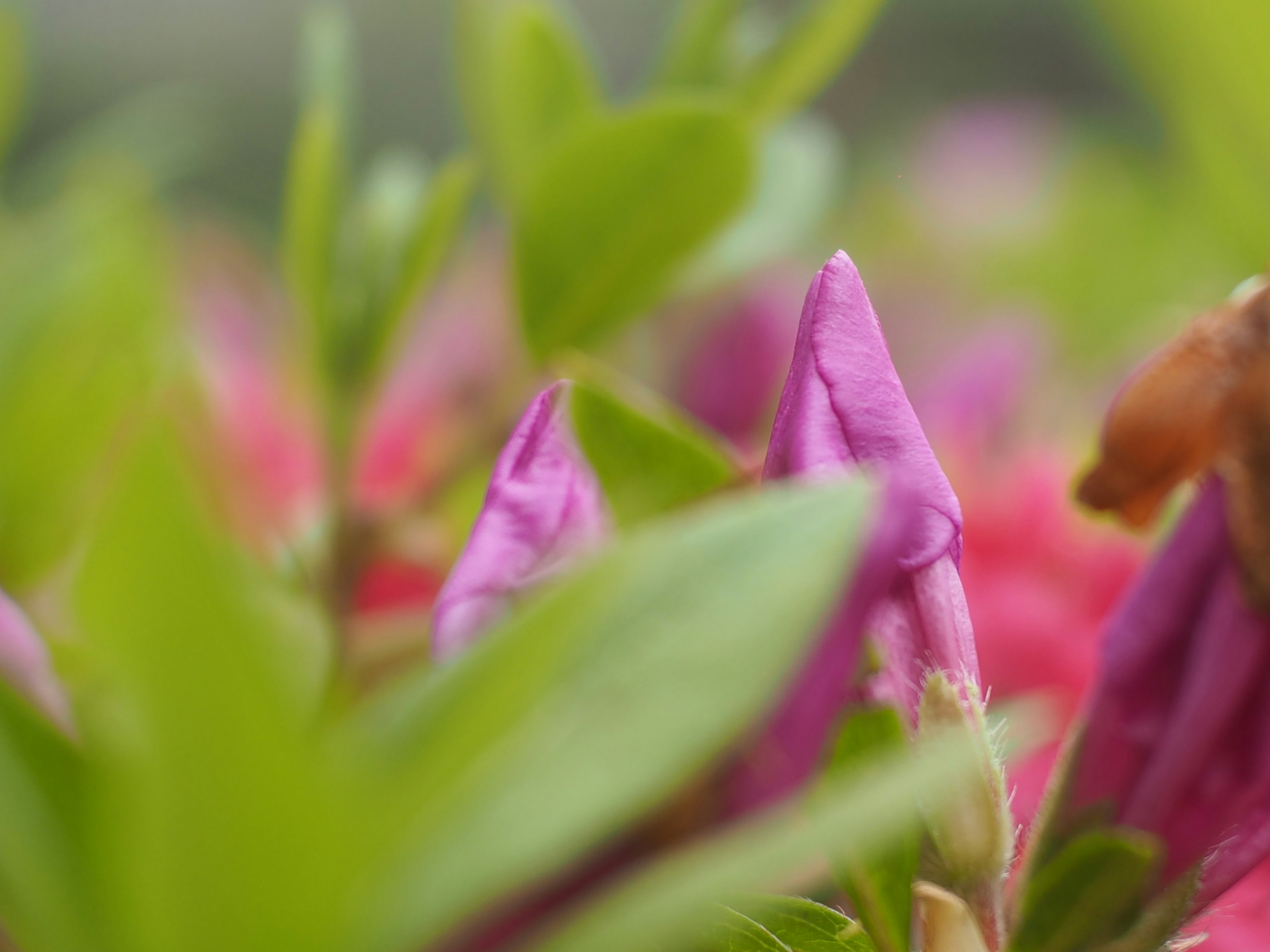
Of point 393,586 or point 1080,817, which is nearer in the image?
point 1080,817

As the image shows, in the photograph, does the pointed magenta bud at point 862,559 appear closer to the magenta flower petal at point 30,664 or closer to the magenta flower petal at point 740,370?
the magenta flower petal at point 30,664

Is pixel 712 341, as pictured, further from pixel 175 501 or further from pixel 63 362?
pixel 175 501

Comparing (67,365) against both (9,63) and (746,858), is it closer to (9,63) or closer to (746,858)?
(9,63)

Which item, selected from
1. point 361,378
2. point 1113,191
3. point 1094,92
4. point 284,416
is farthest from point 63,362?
point 1094,92

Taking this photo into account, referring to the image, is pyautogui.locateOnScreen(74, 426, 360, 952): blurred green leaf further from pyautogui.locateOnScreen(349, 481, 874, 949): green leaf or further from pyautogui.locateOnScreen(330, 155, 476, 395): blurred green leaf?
pyautogui.locateOnScreen(330, 155, 476, 395): blurred green leaf

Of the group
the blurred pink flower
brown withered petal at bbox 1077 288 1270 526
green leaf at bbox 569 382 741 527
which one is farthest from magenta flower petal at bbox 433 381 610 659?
the blurred pink flower
